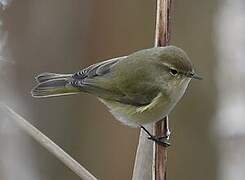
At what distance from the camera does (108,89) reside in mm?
2602

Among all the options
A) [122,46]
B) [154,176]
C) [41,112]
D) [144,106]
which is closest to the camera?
[154,176]

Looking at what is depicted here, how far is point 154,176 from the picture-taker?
200cm

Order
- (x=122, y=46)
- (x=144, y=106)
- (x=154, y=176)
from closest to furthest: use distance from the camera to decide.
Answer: (x=154, y=176) → (x=144, y=106) → (x=122, y=46)

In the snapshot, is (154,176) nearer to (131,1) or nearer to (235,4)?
(131,1)

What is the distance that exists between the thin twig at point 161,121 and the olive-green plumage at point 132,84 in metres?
0.11

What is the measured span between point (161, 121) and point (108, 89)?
1.04 feet

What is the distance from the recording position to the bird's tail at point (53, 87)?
2.59 metres

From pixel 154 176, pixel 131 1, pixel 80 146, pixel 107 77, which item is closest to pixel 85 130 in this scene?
pixel 80 146

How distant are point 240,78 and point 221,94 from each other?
0.45 ft

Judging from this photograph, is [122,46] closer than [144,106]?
No

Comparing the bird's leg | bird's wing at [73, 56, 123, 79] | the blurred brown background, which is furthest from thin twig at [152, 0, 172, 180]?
the blurred brown background

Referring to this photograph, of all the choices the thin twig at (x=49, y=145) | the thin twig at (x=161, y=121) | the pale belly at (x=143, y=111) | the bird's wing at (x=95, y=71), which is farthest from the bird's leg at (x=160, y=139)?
the bird's wing at (x=95, y=71)

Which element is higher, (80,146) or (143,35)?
(143,35)

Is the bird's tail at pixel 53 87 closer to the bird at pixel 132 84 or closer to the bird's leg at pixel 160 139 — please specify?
the bird at pixel 132 84
